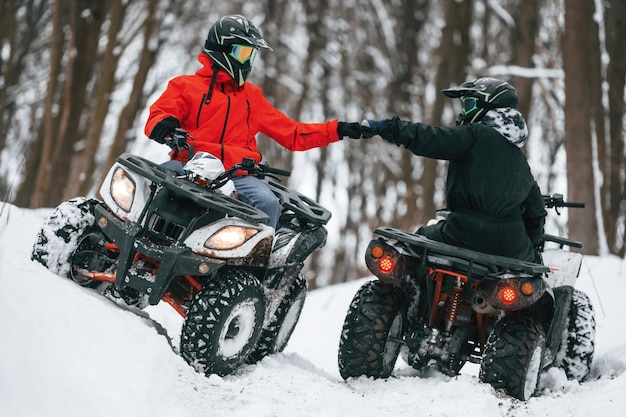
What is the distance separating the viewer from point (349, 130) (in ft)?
20.6

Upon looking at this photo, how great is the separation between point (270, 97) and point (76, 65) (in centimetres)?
1253

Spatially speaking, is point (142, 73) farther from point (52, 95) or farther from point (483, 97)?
point (483, 97)

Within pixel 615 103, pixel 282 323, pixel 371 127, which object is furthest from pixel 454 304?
pixel 615 103

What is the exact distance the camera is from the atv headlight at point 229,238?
516cm

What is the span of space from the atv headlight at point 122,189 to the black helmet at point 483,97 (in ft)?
7.70

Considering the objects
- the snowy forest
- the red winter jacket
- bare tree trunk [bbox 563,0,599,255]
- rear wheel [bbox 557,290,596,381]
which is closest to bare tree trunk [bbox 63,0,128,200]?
the snowy forest

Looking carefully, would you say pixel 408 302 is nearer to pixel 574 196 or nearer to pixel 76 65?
pixel 574 196

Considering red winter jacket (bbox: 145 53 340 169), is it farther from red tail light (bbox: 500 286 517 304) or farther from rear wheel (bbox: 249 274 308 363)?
red tail light (bbox: 500 286 517 304)

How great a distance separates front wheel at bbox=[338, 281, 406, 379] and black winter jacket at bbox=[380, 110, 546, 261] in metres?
0.61

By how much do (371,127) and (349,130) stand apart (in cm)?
26

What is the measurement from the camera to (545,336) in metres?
6.05

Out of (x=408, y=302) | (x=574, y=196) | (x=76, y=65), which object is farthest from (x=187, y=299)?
(x=76, y=65)

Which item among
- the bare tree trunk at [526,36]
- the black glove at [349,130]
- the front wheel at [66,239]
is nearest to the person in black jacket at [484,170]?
the black glove at [349,130]

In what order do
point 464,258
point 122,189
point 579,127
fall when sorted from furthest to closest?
point 579,127
point 464,258
point 122,189
